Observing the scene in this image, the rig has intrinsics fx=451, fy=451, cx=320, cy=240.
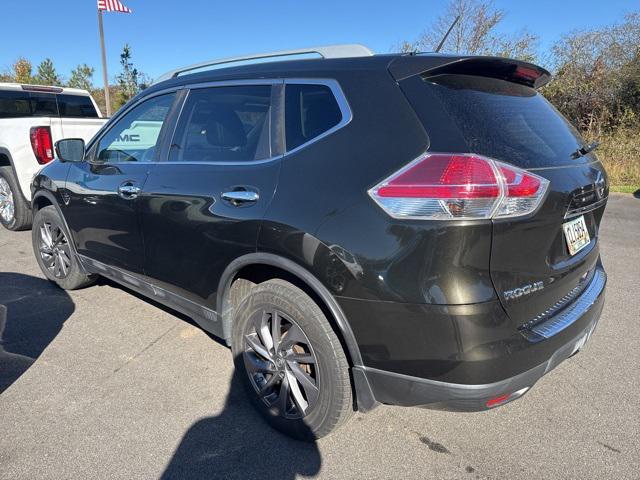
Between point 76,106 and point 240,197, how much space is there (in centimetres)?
719

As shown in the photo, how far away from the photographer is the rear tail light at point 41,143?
5.76m

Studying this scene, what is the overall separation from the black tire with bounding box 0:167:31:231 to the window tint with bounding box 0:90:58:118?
1420mm

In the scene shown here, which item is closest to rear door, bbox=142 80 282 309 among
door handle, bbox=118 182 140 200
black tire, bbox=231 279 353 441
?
door handle, bbox=118 182 140 200

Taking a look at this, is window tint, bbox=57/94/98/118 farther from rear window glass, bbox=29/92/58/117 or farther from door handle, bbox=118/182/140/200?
door handle, bbox=118/182/140/200

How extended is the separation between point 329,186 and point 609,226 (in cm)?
645

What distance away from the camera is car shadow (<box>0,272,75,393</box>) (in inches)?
119

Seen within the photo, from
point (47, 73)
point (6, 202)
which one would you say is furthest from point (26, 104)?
point (47, 73)

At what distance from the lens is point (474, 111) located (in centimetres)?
190

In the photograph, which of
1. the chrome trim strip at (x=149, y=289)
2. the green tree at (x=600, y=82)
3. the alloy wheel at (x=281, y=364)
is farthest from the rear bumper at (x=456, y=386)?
the green tree at (x=600, y=82)

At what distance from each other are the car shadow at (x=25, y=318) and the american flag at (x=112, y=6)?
42.3 feet

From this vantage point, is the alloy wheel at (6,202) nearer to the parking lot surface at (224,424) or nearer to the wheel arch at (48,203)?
the wheel arch at (48,203)

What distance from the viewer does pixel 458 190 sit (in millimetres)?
1658

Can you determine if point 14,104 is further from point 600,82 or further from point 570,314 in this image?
point 600,82

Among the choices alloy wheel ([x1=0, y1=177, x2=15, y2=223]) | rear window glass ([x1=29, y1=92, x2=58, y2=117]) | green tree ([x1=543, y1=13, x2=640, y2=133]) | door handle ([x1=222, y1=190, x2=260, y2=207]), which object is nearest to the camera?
door handle ([x1=222, y1=190, x2=260, y2=207])
